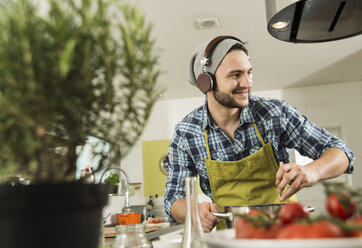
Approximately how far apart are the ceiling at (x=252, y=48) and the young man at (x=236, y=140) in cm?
118

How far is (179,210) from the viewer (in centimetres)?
134

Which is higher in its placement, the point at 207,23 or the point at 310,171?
the point at 207,23

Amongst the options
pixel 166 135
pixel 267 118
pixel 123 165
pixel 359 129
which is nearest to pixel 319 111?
pixel 359 129

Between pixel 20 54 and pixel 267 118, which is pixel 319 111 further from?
pixel 20 54

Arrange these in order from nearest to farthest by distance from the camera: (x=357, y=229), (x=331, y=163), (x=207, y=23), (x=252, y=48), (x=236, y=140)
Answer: (x=357, y=229), (x=331, y=163), (x=236, y=140), (x=207, y=23), (x=252, y=48)

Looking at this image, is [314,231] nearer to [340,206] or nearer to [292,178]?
[340,206]

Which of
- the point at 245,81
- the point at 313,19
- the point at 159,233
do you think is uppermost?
the point at 313,19

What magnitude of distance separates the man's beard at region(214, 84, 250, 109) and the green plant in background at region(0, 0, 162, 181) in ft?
4.03

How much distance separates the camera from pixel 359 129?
579 centimetres

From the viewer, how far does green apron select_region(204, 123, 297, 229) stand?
5.17 feet

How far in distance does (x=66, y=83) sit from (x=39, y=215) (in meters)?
0.14

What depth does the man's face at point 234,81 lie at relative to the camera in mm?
1620

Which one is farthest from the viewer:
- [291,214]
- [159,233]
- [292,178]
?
[159,233]

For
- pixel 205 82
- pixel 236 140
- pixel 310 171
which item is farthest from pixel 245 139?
pixel 310 171
